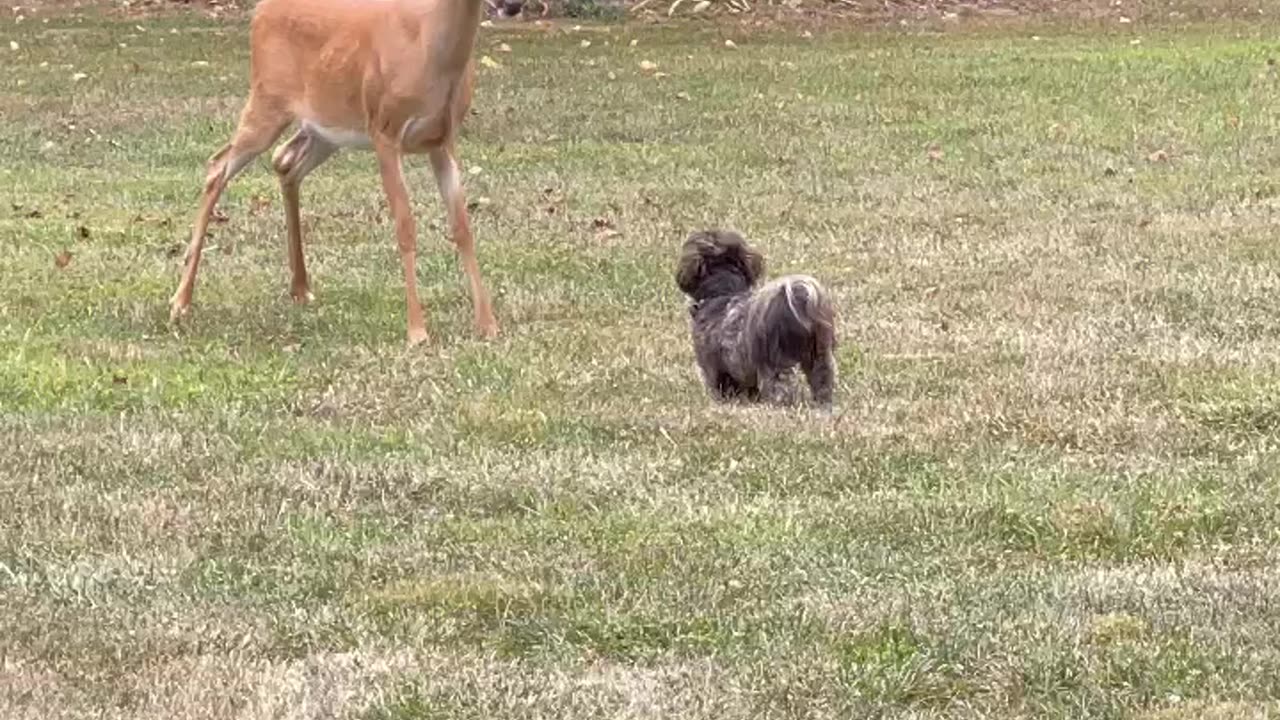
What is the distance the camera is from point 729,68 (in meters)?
20.7

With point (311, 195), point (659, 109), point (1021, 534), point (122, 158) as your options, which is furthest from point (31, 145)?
point (1021, 534)

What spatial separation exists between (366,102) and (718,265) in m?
2.12

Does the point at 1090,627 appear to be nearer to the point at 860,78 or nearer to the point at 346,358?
the point at 346,358

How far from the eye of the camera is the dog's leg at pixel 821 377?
7.68 metres

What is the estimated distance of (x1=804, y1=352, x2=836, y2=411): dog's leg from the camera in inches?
302

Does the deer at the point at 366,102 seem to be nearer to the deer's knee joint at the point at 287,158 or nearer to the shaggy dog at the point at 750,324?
the deer's knee joint at the point at 287,158

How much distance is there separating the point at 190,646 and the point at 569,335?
13.8ft

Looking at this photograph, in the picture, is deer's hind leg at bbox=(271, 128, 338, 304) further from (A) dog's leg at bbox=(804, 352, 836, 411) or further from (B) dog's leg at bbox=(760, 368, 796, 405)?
(A) dog's leg at bbox=(804, 352, 836, 411)

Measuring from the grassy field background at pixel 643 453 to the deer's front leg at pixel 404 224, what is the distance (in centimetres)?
14

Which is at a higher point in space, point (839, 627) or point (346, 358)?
point (839, 627)

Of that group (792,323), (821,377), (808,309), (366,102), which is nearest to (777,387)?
(821,377)

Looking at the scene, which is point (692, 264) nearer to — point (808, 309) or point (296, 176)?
point (808, 309)

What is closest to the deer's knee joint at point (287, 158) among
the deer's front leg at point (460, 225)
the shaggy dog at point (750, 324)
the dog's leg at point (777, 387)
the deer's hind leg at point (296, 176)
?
the deer's hind leg at point (296, 176)

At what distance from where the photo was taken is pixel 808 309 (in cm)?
751
